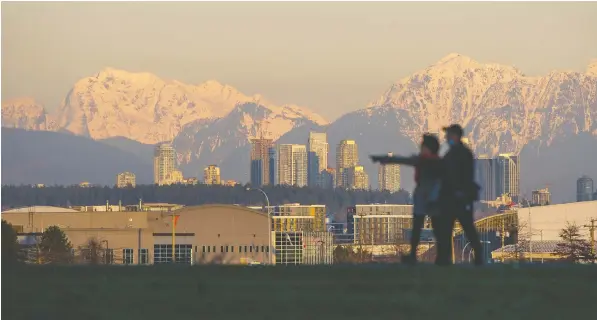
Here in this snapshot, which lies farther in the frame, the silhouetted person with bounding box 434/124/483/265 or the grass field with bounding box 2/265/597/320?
the silhouetted person with bounding box 434/124/483/265

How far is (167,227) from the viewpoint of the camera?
184750 mm

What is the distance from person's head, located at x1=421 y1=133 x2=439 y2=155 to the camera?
18.5 metres

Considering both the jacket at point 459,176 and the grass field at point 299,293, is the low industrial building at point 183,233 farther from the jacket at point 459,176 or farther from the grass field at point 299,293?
the grass field at point 299,293

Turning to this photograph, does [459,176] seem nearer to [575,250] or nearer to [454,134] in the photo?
[454,134]

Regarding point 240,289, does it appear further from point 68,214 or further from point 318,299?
point 68,214

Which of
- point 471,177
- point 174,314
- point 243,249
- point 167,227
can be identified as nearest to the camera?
point 174,314

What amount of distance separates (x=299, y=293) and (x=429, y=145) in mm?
5464

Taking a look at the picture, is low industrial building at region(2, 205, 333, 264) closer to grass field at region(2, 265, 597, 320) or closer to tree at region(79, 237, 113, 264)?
tree at region(79, 237, 113, 264)

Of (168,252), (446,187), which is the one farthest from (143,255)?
(446,187)

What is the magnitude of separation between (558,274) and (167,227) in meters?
170

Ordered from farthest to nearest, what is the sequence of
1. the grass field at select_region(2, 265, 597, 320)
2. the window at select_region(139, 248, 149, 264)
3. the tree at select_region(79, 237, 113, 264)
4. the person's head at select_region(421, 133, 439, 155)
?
the window at select_region(139, 248, 149, 264) → the tree at select_region(79, 237, 113, 264) → the person's head at select_region(421, 133, 439, 155) → the grass field at select_region(2, 265, 597, 320)

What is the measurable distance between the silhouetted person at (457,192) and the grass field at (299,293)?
6.67 ft

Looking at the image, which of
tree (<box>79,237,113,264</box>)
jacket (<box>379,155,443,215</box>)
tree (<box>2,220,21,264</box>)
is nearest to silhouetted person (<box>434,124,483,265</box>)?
jacket (<box>379,155,443,215</box>)

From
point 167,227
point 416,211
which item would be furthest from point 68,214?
point 416,211
